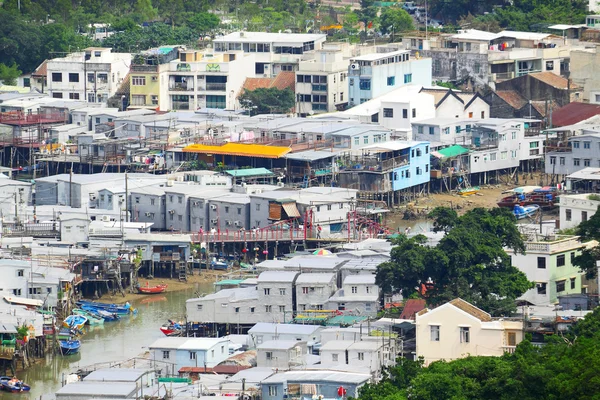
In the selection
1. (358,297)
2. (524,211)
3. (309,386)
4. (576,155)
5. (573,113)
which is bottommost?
(309,386)

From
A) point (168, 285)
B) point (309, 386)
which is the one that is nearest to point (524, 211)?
point (168, 285)

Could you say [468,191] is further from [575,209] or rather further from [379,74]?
[575,209]

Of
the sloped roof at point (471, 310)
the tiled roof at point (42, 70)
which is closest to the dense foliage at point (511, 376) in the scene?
the sloped roof at point (471, 310)

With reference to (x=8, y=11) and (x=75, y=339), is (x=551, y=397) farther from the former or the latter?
(x=8, y=11)

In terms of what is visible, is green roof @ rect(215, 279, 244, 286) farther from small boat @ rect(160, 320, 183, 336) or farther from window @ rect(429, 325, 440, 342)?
window @ rect(429, 325, 440, 342)

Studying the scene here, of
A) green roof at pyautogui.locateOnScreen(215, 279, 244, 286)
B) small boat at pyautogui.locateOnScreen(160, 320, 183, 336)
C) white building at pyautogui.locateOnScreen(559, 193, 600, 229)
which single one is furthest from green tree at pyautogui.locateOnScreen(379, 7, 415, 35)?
small boat at pyautogui.locateOnScreen(160, 320, 183, 336)

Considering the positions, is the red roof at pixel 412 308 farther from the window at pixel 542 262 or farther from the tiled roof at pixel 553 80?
the tiled roof at pixel 553 80

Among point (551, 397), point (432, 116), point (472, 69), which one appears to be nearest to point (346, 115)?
point (432, 116)
